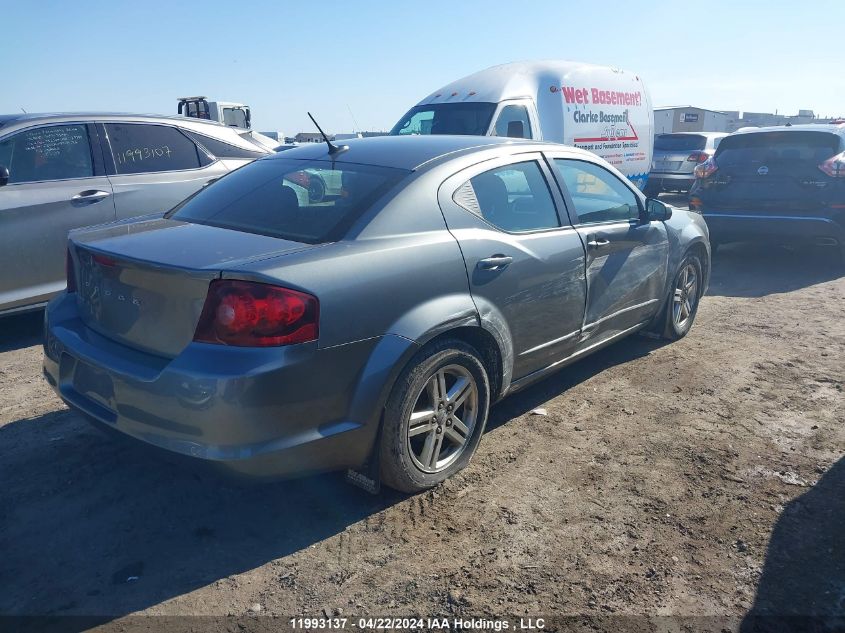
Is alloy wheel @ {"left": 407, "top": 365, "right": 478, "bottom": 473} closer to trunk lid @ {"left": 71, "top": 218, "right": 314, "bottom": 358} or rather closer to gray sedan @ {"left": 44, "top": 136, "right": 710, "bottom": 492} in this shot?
gray sedan @ {"left": 44, "top": 136, "right": 710, "bottom": 492}

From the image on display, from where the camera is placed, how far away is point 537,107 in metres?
10.1

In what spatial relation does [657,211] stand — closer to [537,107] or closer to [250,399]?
[250,399]

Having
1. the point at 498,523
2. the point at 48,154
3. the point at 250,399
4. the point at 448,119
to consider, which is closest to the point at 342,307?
the point at 250,399

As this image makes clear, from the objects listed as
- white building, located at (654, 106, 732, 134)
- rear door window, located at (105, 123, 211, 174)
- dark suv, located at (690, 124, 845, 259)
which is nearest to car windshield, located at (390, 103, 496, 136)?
dark suv, located at (690, 124, 845, 259)

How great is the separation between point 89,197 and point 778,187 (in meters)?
7.21

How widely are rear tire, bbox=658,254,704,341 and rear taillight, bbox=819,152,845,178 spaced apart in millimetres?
3073

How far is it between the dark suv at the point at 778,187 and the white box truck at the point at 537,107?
254 centimetres

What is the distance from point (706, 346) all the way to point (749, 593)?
10.3 ft

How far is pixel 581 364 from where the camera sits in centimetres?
511

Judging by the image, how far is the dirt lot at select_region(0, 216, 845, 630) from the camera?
2613 mm

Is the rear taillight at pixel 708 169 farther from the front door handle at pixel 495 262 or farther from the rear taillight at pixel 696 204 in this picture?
the front door handle at pixel 495 262

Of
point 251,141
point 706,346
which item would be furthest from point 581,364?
point 251,141

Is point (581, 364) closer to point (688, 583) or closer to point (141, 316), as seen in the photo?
point (688, 583)

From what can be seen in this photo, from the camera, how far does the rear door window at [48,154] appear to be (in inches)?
209
